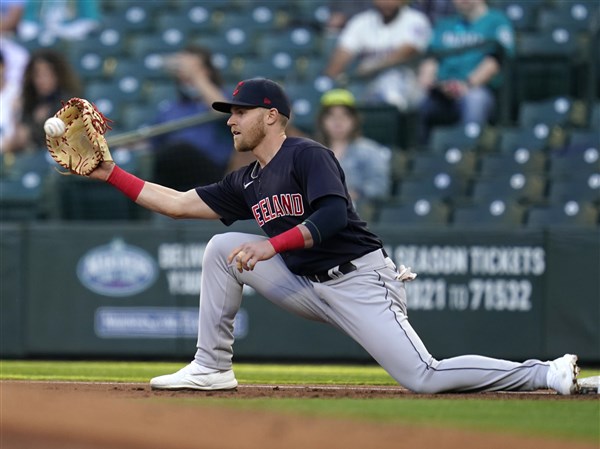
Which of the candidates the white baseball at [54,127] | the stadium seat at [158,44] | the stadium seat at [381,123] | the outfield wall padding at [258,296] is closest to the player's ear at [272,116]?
the white baseball at [54,127]

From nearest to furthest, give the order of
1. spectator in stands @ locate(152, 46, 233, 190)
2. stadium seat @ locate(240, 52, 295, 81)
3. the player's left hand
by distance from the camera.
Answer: the player's left hand → spectator in stands @ locate(152, 46, 233, 190) → stadium seat @ locate(240, 52, 295, 81)

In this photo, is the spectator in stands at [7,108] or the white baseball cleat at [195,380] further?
the spectator in stands at [7,108]

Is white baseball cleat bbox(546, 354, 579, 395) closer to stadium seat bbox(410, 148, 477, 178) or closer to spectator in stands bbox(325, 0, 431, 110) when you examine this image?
stadium seat bbox(410, 148, 477, 178)

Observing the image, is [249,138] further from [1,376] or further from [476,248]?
[476,248]

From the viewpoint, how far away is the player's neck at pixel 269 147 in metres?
5.60

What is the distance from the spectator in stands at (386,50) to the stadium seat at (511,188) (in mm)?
1412

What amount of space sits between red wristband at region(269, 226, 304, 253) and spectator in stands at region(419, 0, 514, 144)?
7.02 metres

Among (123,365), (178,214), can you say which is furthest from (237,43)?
(178,214)

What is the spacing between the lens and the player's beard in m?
5.55

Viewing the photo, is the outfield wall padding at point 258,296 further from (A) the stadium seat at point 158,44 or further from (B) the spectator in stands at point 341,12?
(B) the spectator in stands at point 341,12

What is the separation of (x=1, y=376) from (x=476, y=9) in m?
7.11

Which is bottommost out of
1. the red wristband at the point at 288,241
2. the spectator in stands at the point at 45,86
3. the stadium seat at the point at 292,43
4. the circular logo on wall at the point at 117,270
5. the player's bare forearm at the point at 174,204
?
the circular logo on wall at the point at 117,270

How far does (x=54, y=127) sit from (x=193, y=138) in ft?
19.9

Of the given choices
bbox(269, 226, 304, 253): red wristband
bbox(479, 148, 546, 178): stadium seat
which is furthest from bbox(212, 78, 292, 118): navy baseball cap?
bbox(479, 148, 546, 178): stadium seat
